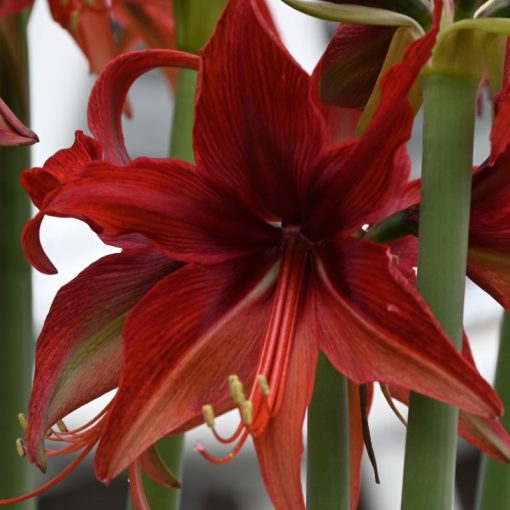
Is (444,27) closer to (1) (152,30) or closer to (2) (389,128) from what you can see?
(2) (389,128)

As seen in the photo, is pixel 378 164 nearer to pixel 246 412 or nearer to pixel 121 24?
pixel 246 412

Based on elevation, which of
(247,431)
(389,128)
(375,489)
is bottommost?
(375,489)

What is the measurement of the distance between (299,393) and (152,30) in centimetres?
48

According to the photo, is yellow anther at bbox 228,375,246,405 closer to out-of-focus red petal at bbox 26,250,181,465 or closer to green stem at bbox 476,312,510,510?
out-of-focus red petal at bbox 26,250,181,465

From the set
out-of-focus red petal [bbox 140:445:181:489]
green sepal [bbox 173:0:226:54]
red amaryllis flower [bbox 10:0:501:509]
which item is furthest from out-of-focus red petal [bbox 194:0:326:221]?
green sepal [bbox 173:0:226:54]

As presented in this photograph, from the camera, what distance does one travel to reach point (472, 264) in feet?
1.23

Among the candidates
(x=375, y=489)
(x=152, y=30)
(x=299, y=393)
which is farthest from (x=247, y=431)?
(x=375, y=489)

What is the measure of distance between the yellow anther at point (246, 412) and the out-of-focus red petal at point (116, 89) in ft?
0.41

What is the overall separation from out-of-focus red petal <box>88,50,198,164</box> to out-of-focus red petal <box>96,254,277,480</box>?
71 millimetres

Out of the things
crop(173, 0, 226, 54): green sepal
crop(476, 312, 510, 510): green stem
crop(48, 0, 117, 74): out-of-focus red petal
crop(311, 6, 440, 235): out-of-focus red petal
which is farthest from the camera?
crop(48, 0, 117, 74): out-of-focus red petal

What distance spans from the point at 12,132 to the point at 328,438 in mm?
172

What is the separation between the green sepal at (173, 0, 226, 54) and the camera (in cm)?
57

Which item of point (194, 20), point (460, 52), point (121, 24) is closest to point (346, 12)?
point (460, 52)

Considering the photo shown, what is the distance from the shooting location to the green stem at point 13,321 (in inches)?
22.8
